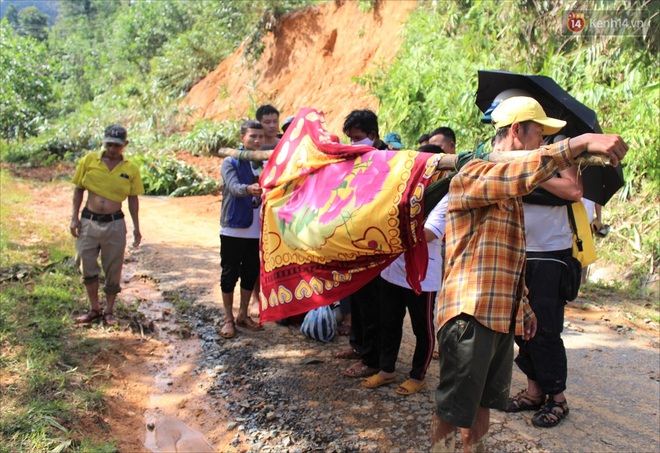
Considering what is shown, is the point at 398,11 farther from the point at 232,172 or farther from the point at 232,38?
the point at 232,172

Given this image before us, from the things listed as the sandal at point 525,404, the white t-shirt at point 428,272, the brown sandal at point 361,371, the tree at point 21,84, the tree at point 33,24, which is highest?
the tree at point 33,24

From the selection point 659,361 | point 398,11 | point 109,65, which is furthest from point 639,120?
point 109,65

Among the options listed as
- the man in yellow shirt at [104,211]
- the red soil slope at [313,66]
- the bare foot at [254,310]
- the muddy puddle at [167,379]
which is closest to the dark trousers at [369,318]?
the muddy puddle at [167,379]

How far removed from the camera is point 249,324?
17.5 ft

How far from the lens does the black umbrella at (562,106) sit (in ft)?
11.1

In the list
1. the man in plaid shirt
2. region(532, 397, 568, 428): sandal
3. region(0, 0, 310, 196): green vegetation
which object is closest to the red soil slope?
region(0, 0, 310, 196): green vegetation

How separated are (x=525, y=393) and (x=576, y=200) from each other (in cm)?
136

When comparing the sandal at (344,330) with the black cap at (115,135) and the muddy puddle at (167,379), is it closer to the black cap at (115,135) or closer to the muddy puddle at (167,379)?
the muddy puddle at (167,379)

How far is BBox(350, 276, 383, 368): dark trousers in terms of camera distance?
167 inches

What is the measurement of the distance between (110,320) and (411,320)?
2859 mm

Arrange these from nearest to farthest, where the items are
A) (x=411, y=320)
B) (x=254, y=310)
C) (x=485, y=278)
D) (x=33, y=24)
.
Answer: (x=485, y=278) → (x=411, y=320) → (x=254, y=310) → (x=33, y=24)

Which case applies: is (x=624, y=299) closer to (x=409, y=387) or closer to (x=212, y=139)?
(x=409, y=387)

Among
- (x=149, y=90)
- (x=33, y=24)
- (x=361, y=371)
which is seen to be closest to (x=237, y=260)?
(x=361, y=371)

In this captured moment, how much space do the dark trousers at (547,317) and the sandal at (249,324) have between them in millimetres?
2428
